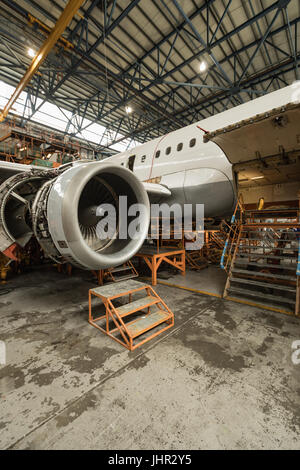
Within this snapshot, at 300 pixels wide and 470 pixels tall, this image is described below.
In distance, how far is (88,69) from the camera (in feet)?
33.5

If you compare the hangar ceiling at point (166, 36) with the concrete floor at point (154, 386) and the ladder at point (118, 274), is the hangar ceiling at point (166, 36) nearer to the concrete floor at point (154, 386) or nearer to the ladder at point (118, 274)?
the ladder at point (118, 274)

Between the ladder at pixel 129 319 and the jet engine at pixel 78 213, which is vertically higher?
the jet engine at pixel 78 213

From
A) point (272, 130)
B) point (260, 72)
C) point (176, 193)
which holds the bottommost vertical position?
point (176, 193)

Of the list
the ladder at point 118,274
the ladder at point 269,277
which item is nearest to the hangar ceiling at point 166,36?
the ladder at point 269,277

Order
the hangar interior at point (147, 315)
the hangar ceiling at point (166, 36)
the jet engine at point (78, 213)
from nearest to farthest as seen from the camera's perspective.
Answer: the hangar interior at point (147, 315) < the jet engine at point (78, 213) < the hangar ceiling at point (166, 36)

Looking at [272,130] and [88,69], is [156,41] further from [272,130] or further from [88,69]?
[272,130]

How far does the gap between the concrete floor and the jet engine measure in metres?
1.12

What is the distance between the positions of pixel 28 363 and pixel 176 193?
4.59 m

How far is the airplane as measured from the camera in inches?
86.8

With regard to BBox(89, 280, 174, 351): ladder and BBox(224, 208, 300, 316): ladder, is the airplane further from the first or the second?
BBox(224, 208, 300, 316): ladder

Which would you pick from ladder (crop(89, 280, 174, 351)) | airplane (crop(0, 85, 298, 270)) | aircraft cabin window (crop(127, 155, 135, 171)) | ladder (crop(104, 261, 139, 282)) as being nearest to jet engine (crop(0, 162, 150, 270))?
airplane (crop(0, 85, 298, 270))

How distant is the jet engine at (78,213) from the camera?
2.15 meters

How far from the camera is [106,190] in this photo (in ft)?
10.2

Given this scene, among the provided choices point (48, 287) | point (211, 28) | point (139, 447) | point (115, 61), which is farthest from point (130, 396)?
point (115, 61)
